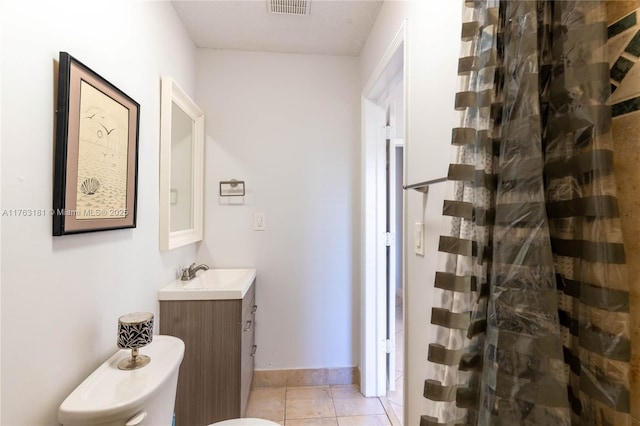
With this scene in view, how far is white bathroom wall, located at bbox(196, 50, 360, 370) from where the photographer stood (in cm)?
229

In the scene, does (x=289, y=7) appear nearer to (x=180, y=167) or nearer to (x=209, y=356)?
(x=180, y=167)

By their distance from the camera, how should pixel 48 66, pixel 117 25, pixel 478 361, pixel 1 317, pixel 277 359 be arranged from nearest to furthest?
pixel 478 361
pixel 1 317
pixel 48 66
pixel 117 25
pixel 277 359

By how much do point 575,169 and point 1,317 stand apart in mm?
1273

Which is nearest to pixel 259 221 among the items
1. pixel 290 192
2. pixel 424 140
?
pixel 290 192

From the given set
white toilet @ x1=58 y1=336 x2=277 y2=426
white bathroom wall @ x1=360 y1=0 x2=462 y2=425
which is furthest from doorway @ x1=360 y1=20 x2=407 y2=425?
white toilet @ x1=58 y1=336 x2=277 y2=426

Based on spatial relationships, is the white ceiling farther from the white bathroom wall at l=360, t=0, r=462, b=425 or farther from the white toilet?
the white toilet

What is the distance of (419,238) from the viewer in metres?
1.23

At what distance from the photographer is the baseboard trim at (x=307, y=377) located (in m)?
2.29

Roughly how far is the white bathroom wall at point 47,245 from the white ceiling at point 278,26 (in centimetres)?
61

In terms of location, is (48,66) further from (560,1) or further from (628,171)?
(628,171)

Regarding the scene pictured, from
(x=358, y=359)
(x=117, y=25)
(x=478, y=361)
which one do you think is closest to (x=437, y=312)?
(x=478, y=361)

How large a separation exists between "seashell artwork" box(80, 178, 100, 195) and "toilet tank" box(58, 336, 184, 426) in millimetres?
619

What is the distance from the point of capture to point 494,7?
586 millimetres

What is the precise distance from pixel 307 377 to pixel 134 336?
62.9 inches
